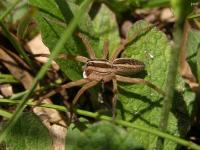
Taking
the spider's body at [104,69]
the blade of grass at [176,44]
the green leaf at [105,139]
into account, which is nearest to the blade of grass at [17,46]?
the spider's body at [104,69]

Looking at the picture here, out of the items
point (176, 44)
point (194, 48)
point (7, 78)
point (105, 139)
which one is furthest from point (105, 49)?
point (176, 44)

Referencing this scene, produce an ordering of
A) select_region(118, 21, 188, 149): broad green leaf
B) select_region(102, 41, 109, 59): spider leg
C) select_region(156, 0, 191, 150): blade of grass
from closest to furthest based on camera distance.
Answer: select_region(156, 0, 191, 150): blade of grass < select_region(118, 21, 188, 149): broad green leaf < select_region(102, 41, 109, 59): spider leg

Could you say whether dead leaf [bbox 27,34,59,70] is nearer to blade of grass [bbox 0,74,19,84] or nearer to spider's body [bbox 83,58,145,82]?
blade of grass [bbox 0,74,19,84]

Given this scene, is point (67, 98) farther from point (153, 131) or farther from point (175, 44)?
point (175, 44)

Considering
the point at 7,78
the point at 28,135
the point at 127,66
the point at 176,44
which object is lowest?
the point at 28,135

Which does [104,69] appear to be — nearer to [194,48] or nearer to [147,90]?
[147,90]

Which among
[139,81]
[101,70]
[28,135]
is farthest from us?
[101,70]

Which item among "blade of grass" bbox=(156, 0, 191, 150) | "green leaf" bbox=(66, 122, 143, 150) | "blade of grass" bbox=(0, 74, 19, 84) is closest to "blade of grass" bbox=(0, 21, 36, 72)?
"blade of grass" bbox=(0, 74, 19, 84)
